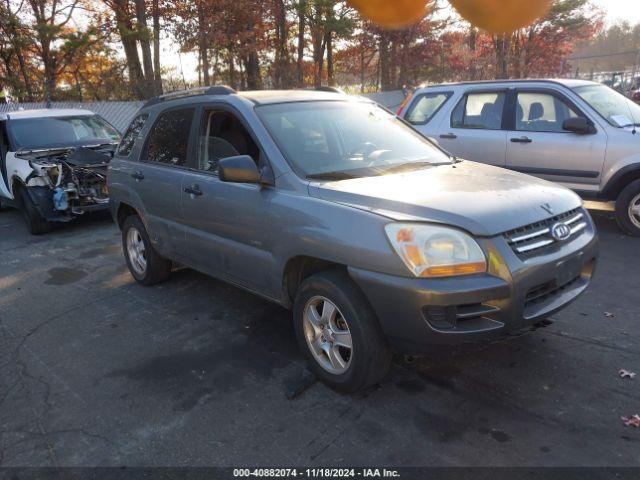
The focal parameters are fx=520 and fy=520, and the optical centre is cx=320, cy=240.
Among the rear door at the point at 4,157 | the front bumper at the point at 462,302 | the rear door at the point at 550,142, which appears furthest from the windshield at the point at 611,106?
the rear door at the point at 4,157

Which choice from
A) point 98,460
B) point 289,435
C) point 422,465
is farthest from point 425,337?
point 98,460

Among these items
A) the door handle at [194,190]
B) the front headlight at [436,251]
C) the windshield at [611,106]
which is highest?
the windshield at [611,106]

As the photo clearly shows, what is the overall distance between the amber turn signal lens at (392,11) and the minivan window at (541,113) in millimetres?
13537

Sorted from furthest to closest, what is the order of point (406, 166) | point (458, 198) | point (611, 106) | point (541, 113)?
point (541, 113) → point (611, 106) → point (406, 166) → point (458, 198)

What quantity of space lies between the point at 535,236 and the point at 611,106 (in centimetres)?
461

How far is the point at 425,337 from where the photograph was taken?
8.98 feet

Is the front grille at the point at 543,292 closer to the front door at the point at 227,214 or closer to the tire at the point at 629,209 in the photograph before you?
the front door at the point at 227,214

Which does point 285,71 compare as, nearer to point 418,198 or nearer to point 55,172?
point 55,172

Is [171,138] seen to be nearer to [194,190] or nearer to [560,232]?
[194,190]

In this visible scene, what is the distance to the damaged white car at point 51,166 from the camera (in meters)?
7.80

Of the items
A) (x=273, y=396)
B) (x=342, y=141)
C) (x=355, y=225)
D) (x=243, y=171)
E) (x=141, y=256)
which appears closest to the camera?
(x=355, y=225)

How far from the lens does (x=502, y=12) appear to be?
1861cm

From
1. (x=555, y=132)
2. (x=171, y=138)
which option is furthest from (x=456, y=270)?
(x=555, y=132)

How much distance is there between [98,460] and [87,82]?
2288cm
